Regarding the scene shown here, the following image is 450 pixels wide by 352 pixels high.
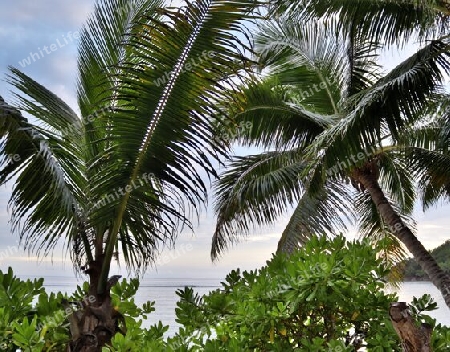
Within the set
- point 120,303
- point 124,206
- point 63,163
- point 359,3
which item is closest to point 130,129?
point 124,206

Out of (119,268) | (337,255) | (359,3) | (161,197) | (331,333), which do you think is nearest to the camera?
(337,255)

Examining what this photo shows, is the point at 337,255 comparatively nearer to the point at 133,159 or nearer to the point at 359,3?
the point at 133,159

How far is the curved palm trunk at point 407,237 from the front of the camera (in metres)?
6.68

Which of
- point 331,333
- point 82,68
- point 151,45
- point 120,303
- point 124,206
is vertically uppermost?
point 82,68

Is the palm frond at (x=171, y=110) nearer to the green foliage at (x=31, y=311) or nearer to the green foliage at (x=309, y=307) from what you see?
the green foliage at (x=31, y=311)

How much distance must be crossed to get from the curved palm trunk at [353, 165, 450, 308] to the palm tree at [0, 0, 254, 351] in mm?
4380

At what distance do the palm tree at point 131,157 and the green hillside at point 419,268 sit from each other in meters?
7.82

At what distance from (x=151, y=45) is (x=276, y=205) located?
5699 millimetres

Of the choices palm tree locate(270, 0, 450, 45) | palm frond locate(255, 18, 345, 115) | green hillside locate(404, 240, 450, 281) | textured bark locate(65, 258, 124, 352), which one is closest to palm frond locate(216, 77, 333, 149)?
palm frond locate(255, 18, 345, 115)

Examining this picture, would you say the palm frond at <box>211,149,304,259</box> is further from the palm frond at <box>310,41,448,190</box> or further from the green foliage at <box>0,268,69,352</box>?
the green foliage at <box>0,268,69,352</box>

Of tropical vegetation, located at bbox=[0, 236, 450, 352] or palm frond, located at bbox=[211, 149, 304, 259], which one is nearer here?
tropical vegetation, located at bbox=[0, 236, 450, 352]

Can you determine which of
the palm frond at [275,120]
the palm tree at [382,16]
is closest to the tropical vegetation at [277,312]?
the palm tree at [382,16]

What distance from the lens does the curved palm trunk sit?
6.68 meters

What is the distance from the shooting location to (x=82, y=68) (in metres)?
4.16
